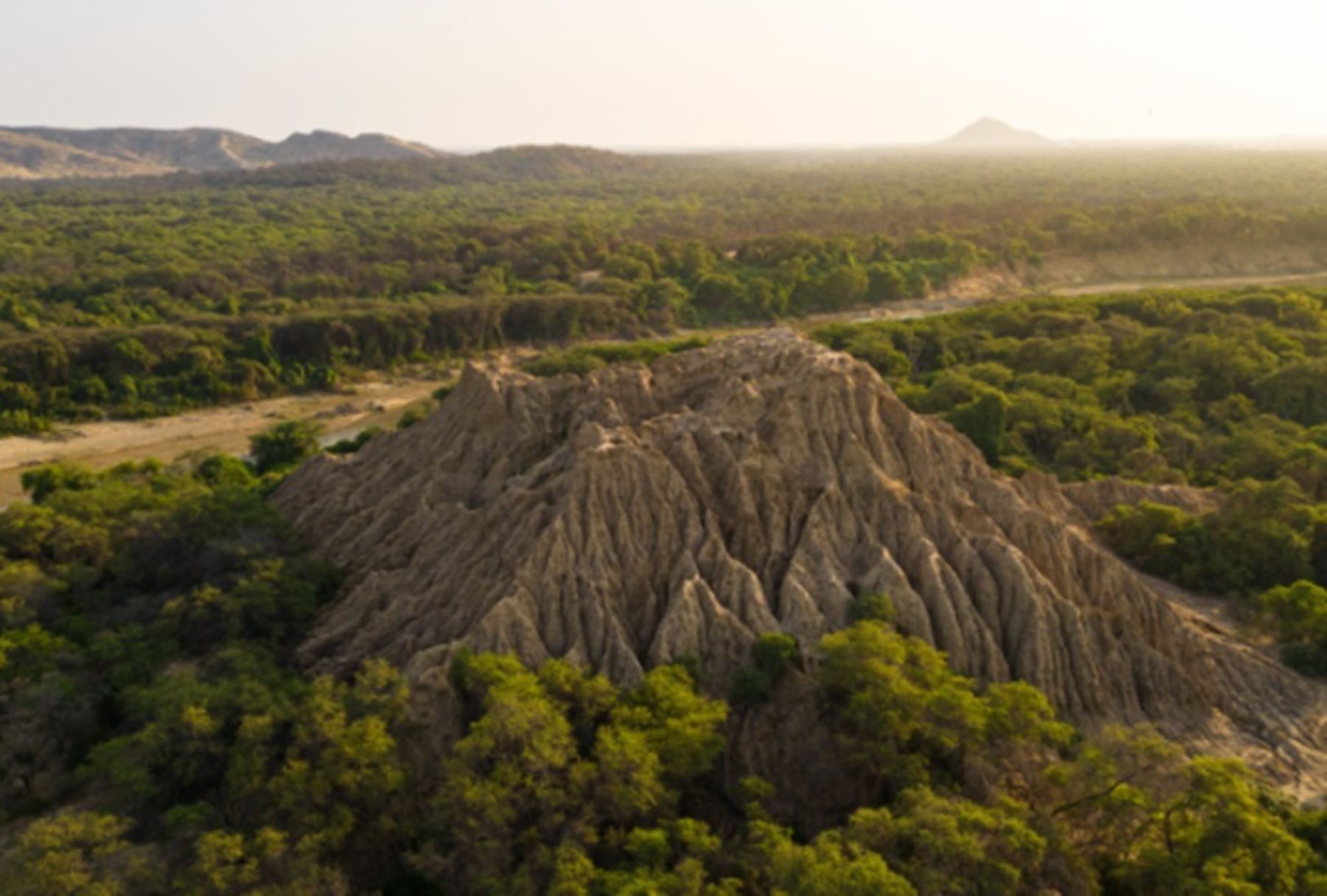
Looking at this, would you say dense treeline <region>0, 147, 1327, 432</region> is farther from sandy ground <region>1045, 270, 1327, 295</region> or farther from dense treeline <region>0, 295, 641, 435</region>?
sandy ground <region>1045, 270, 1327, 295</region>

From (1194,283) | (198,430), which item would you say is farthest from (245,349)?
(1194,283)

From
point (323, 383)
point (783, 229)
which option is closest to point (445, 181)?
point (783, 229)

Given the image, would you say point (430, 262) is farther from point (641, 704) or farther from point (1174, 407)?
point (641, 704)

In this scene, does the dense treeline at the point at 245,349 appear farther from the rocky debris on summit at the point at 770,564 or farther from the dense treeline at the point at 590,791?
the dense treeline at the point at 590,791

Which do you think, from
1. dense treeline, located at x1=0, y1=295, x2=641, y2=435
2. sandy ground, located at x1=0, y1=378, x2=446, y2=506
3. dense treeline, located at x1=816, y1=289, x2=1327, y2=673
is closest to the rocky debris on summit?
dense treeline, located at x1=816, y1=289, x2=1327, y2=673

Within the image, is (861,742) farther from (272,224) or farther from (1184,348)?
(272,224)

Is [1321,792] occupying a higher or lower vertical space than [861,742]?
lower
